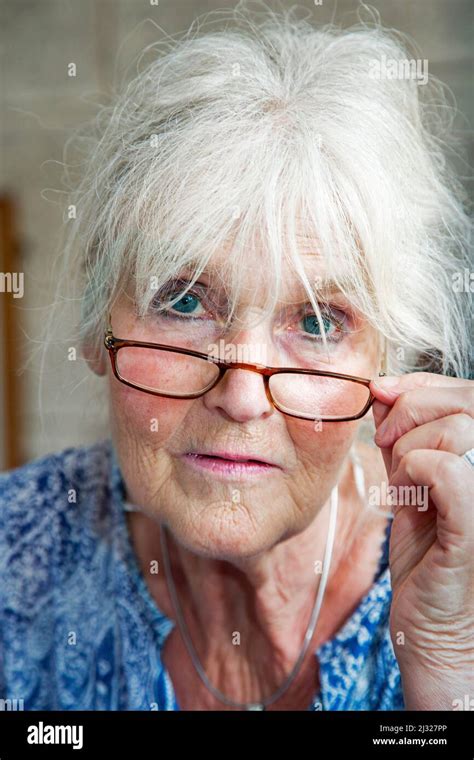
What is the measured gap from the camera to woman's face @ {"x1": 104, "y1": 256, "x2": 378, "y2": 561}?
36.7 inches

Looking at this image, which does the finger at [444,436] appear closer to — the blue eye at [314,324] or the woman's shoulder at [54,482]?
the blue eye at [314,324]

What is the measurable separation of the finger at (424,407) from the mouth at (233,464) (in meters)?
0.17

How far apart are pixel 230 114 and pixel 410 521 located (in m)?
0.55

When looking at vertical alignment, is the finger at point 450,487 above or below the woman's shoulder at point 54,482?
below

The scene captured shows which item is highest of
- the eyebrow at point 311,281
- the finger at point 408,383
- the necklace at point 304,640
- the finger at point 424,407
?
the eyebrow at point 311,281

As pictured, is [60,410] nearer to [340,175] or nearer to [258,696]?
[258,696]

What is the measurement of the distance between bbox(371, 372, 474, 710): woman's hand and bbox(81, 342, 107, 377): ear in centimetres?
43

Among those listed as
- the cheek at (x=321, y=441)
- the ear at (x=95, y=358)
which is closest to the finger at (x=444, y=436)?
the cheek at (x=321, y=441)

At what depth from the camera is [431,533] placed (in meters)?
0.89

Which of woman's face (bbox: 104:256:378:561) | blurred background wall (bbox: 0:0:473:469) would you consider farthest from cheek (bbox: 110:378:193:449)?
blurred background wall (bbox: 0:0:473:469)

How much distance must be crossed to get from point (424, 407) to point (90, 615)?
0.69 meters

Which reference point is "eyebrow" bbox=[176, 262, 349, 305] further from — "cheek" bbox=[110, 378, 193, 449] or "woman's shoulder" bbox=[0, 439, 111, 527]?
"woman's shoulder" bbox=[0, 439, 111, 527]

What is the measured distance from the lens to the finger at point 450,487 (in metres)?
0.83
